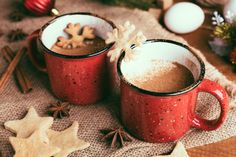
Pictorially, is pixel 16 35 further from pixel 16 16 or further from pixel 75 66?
pixel 75 66

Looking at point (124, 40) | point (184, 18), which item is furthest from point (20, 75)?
point (184, 18)

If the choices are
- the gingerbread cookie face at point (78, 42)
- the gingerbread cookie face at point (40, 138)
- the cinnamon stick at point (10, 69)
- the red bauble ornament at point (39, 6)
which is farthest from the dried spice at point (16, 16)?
the gingerbread cookie face at point (40, 138)

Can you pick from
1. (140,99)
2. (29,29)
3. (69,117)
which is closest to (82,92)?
(69,117)

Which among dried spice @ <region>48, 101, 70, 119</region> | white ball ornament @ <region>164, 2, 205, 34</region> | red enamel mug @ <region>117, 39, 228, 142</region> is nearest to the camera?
red enamel mug @ <region>117, 39, 228, 142</region>

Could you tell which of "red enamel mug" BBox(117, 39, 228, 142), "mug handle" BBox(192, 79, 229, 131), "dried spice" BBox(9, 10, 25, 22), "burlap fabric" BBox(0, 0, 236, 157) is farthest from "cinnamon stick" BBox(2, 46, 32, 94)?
"mug handle" BBox(192, 79, 229, 131)

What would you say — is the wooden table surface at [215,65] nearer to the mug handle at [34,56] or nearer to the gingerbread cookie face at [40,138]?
the gingerbread cookie face at [40,138]

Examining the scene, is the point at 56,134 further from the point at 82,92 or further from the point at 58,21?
the point at 58,21

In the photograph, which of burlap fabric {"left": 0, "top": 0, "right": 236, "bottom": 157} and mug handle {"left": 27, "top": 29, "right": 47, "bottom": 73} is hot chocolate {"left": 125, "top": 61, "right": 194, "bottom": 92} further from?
mug handle {"left": 27, "top": 29, "right": 47, "bottom": 73}
